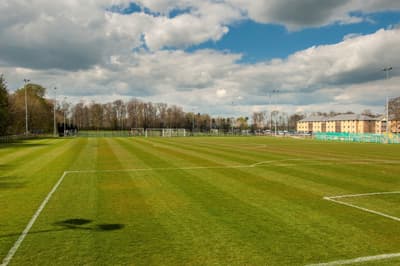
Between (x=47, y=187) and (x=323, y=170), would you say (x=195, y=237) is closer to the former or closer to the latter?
(x=47, y=187)

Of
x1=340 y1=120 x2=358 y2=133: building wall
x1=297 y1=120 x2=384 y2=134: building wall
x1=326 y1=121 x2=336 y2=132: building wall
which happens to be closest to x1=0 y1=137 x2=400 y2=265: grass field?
x1=297 y1=120 x2=384 y2=134: building wall

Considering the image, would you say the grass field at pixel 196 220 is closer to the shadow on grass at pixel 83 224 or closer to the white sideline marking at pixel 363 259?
the shadow on grass at pixel 83 224

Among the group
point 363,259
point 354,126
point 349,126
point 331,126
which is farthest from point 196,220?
point 331,126

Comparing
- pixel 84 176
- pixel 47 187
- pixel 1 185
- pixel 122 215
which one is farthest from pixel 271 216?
pixel 1 185

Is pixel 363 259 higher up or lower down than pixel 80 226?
lower down

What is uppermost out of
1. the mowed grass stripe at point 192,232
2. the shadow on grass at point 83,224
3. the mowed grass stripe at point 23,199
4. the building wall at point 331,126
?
the building wall at point 331,126

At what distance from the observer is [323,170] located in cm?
1708

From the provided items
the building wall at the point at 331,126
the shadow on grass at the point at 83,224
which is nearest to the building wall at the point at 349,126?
the building wall at the point at 331,126

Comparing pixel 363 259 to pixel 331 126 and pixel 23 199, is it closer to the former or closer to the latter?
pixel 23 199

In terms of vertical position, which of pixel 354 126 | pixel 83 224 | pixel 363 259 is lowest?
pixel 363 259

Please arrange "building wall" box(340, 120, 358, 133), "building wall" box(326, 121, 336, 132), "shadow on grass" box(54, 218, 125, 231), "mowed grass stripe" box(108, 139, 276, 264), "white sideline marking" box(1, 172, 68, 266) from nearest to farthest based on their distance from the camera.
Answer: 1. "white sideline marking" box(1, 172, 68, 266)
2. "mowed grass stripe" box(108, 139, 276, 264)
3. "shadow on grass" box(54, 218, 125, 231)
4. "building wall" box(340, 120, 358, 133)
5. "building wall" box(326, 121, 336, 132)

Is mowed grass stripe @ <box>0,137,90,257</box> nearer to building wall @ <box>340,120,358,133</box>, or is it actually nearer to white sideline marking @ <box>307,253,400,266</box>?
white sideline marking @ <box>307,253,400,266</box>

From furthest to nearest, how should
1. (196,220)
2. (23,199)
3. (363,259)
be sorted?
1. (23,199)
2. (196,220)
3. (363,259)

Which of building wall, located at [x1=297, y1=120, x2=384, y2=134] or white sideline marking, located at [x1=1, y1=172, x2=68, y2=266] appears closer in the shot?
white sideline marking, located at [x1=1, y1=172, x2=68, y2=266]
